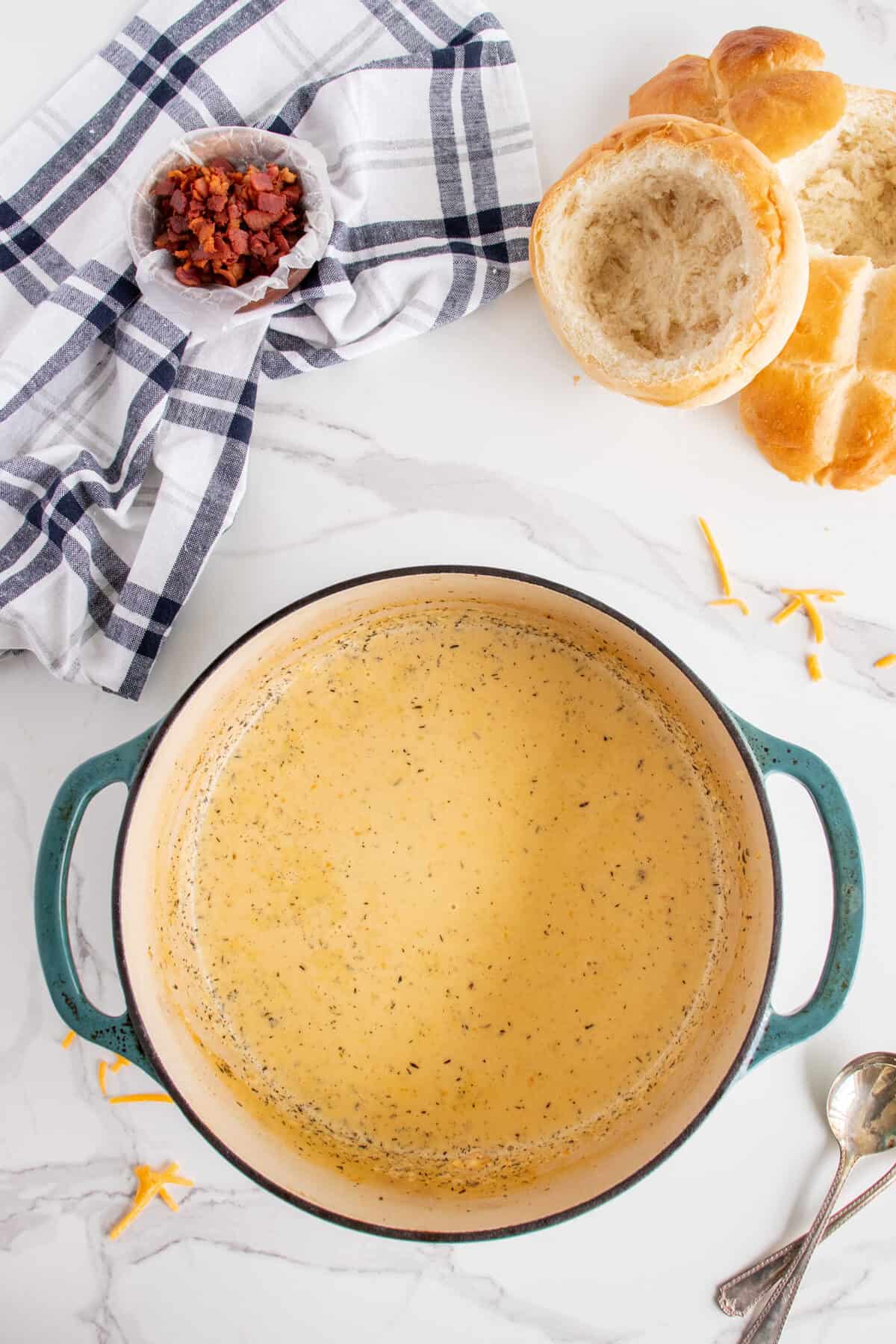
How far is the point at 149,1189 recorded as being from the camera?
109 cm

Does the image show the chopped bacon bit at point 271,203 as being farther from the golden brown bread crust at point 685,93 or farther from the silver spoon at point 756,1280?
the silver spoon at point 756,1280

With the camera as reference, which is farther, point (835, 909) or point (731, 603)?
point (731, 603)

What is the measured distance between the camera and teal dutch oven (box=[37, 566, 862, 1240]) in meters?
0.94

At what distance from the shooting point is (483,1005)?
1.11 m

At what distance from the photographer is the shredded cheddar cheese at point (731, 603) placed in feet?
3.60

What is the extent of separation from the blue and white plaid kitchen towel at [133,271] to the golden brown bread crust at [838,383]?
0.96ft

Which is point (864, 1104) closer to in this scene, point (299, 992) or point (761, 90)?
point (299, 992)

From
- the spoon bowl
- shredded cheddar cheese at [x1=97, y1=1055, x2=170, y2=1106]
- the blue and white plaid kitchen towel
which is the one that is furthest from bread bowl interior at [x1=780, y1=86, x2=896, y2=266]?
shredded cheddar cheese at [x1=97, y1=1055, x2=170, y2=1106]

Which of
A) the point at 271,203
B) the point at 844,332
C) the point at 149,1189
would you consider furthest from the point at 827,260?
the point at 149,1189

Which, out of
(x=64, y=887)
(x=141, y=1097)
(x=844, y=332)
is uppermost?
(x=64, y=887)

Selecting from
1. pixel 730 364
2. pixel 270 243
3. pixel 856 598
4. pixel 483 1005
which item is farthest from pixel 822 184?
pixel 483 1005

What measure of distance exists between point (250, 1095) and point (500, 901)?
0.34 metres

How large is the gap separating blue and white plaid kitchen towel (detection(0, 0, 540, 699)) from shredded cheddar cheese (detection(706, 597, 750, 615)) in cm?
39

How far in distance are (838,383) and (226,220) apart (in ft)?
2.00
